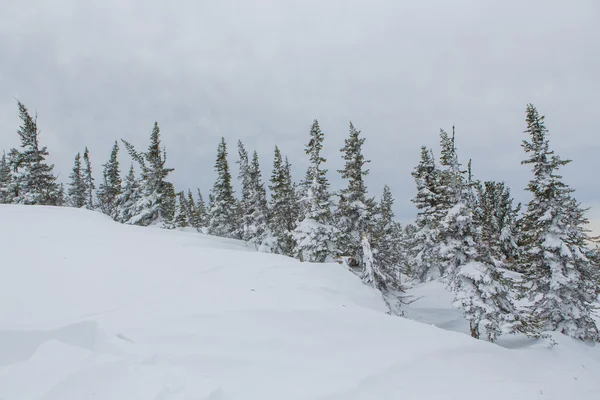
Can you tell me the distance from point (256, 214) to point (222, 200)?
352 inches

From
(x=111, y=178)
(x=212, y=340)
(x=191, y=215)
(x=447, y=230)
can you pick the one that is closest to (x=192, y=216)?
(x=191, y=215)

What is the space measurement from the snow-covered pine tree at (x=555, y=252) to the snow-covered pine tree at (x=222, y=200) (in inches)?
1168

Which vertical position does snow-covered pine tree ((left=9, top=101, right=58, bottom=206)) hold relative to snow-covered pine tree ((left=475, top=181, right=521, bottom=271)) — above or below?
above

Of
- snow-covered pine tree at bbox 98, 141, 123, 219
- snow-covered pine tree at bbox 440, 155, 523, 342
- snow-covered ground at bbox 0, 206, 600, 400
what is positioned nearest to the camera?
snow-covered ground at bbox 0, 206, 600, 400

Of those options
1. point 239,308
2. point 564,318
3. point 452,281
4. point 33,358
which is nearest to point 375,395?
point 239,308

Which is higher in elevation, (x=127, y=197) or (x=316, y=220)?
(x=127, y=197)

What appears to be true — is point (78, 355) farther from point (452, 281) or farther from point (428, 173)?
point (428, 173)

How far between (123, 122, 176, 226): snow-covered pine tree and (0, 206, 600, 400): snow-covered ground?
1995 cm

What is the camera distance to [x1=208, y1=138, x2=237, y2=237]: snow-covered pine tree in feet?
124

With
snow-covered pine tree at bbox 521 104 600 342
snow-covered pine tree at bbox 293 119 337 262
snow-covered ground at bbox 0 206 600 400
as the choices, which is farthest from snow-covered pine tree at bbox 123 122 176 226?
snow-covered pine tree at bbox 521 104 600 342

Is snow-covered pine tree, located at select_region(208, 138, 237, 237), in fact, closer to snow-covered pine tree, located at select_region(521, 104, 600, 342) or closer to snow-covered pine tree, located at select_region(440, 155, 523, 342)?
snow-covered pine tree, located at select_region(440, 155, 523, 342)

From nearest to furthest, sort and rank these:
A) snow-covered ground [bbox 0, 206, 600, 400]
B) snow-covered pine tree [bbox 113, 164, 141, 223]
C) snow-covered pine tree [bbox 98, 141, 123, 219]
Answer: snow-covered ground [bbox 0, 206, 600, 400] < snow-covered pine tree [bbox 113, 164, 141, 223] < snow-covered pine tree [bbox 98, 141, 123, 219]

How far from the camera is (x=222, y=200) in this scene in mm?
38344

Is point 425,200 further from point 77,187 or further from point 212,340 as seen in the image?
point 77,187
